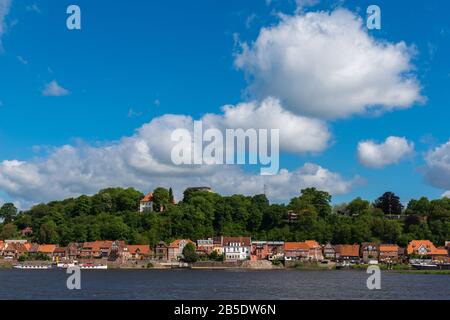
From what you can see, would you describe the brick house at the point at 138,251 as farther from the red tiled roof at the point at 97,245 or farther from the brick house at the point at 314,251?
the brick house at the point at 314,251

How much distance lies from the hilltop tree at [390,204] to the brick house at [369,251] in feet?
97.1

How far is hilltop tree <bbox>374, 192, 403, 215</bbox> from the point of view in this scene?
156 meters

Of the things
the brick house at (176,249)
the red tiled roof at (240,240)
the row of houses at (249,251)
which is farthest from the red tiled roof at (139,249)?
the red tiled roof at (240,240)

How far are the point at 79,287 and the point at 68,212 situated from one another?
107740 millimetres

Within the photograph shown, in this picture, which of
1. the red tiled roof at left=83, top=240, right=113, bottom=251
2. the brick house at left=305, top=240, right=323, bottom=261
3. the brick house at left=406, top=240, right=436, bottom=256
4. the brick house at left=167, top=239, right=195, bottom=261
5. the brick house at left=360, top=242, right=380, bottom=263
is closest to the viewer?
the brick house at left=406, top=240, right=436, bottom=256

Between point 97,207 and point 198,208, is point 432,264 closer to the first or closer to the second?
point 198,208

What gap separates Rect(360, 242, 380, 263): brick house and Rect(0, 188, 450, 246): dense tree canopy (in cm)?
652

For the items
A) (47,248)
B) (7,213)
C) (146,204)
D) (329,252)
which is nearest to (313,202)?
(329,252)

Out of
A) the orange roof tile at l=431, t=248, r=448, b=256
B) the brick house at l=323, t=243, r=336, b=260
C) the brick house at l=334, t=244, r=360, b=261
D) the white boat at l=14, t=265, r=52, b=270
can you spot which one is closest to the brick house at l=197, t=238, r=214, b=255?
the brick house at l=323, t=243, r=336, b=260

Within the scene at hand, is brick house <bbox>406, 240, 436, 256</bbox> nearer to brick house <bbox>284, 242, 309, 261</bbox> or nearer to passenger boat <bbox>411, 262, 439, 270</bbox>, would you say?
passenger boat <bbox>411, 262, 439, 270</bbox>

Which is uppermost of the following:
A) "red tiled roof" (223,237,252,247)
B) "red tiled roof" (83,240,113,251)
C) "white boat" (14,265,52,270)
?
"red tiled roof" (223,237,252,247)

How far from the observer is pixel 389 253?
12462cm

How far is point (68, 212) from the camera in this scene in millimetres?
162625
